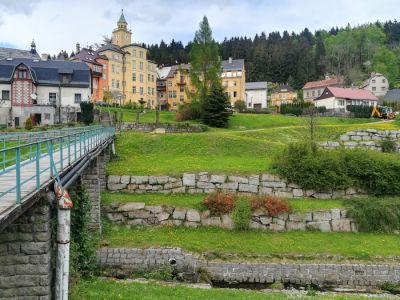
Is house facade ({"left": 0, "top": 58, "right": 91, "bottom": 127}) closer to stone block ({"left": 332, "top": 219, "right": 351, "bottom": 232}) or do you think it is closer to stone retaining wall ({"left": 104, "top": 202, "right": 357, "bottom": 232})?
stone retaining wall ({"left": 104, "top": 202, "right": 357, "bottom": 232})

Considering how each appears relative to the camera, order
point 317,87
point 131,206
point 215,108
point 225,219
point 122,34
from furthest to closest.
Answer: point 317,87 → point 122,34 → point 215,108 → point 131,206 → point 225,219

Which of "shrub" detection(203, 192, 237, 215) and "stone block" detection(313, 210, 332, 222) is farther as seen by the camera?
"stone block" detection(313, 210, 332, 222)

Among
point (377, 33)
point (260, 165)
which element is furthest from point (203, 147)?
point (377, 33)

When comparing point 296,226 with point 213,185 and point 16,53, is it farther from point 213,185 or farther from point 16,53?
point 16,53

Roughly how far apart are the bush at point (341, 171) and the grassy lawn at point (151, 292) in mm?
10927

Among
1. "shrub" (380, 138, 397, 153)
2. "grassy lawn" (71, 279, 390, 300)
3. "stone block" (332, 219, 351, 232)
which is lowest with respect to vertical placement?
"grassy lawn" (71, 279, 390, 300)

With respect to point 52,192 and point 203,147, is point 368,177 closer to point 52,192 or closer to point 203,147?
point 203,147

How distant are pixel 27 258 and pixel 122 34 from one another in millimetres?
79499

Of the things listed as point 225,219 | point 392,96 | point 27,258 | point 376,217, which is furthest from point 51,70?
point 392,96

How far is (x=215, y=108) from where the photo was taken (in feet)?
155

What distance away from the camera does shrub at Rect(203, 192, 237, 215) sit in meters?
22.2

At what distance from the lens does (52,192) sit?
9.33 metres

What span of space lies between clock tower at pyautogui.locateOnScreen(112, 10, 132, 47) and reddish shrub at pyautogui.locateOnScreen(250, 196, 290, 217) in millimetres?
67304

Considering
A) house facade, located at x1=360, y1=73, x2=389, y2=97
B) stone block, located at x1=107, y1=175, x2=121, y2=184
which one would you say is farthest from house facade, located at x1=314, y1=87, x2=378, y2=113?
stone block, located at x1=107, y1=175, x2=121, y2=184
